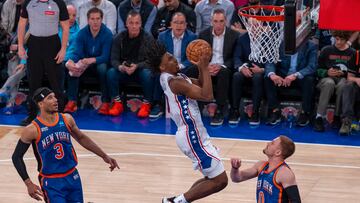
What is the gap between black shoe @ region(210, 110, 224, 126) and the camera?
42.6 ft

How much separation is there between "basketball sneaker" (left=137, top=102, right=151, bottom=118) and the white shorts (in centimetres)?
494

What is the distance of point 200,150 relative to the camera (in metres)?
8.42

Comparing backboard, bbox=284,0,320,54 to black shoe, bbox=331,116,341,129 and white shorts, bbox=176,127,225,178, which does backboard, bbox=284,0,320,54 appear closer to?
white shorts, bbox=176,127,225,178

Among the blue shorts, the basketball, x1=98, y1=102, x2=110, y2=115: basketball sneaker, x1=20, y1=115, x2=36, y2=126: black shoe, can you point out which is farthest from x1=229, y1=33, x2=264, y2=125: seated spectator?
the blue shorts

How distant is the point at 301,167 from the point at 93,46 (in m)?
4.39

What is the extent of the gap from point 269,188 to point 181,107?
64.8 inches

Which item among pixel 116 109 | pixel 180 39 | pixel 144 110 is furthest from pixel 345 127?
pixel 116 109

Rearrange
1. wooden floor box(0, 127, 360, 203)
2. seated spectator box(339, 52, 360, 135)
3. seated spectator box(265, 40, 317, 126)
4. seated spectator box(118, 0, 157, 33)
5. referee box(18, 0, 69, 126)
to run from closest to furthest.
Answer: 1. wooden floor box(0, 127, 360, 203)
2. referee box(18, 0, 69, 126)
3. seated spectator box(339, 52, 360, 135)
4. seated spectator box(265, 40, 317, 126)
5. seated spectator box(118, 0, 157, 33)

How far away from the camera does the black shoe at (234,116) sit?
42.8ft

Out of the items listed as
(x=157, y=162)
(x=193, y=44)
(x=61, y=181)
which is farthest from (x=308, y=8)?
(x=157, y=162)

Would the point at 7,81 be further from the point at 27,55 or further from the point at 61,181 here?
the point at 61,181

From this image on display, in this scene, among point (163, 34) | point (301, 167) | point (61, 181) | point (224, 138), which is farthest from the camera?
point (163, 34)

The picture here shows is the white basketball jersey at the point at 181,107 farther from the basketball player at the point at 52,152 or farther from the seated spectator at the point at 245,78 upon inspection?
the seated spectator at the point at 245,78

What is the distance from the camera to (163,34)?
43.9 ft
